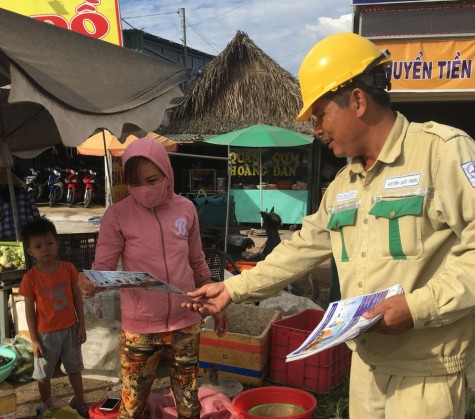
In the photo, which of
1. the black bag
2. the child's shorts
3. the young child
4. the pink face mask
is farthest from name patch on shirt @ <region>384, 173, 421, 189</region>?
the black bag

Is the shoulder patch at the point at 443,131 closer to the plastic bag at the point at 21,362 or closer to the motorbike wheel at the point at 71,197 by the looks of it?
the plastic bag at the point at 21,362

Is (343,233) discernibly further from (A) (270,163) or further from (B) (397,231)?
(A) (270,163)

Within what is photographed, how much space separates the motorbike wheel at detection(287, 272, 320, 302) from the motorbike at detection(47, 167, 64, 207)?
43.6 ft

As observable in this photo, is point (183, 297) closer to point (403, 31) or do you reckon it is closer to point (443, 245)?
point (443, 245)

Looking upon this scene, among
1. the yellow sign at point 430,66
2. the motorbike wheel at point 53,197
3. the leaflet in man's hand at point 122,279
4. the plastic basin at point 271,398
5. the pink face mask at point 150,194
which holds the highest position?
the yellow sign at point 430,66

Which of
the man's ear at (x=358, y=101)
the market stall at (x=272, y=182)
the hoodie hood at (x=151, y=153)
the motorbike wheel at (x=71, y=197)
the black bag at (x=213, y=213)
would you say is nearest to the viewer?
the man's ear at (x=358, y=101)

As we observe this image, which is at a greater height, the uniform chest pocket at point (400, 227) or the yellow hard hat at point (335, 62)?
the yellow hard hat at point (335, 62)

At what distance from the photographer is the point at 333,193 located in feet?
6.50

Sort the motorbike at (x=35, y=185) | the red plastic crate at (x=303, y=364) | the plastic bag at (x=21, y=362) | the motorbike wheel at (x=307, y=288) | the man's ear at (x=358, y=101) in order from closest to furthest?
the man's ear at (x=358, y=101), the red plastic crate at (x=303, y=364), the plastic bag at (x=21, y=362), the motorbike wheel at (x=307, y=288), the motorbike at (x=35, y=185)

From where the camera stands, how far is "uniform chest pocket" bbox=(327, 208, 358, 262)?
1808 millimetres

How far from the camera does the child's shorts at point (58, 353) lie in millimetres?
3457

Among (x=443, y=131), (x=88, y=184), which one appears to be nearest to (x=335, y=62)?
(x=443, y=131)

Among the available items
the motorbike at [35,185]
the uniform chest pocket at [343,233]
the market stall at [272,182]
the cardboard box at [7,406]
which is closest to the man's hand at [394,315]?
the uniform chest pocket at [343,233]

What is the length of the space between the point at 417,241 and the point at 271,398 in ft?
7.01
